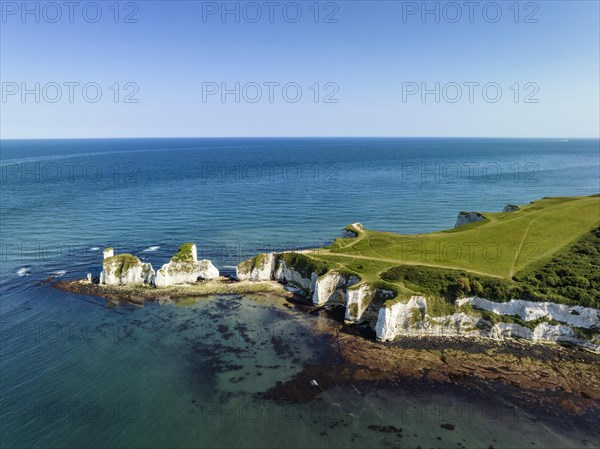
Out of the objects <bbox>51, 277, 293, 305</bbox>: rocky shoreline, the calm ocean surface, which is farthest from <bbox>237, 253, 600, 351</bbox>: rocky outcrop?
<bbox>51, 277, 293, 305</bbox>: rocky shoreline

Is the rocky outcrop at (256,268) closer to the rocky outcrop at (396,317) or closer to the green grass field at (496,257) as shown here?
the green grass field at (496,257)

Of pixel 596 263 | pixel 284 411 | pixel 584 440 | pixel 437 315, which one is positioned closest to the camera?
pixel 584 440

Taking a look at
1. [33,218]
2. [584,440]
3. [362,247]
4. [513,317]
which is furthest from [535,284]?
[33,218]

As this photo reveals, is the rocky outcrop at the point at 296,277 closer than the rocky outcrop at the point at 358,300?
No

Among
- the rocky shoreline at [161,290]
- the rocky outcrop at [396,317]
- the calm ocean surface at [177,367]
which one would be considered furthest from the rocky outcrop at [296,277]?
the rocky outcrop at [396,317]

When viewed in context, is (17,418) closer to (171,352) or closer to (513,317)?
(171,352)

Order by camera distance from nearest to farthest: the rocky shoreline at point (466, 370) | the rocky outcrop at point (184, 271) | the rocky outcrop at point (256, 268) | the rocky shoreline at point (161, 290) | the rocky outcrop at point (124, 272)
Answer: the rocky shoreline at point (466, 370) < the rocky shoreline at point (161, 290) < the rocky outcrop at point (184, 271) < the rocky outcrop at point (124, 272) < the rocky outcrop at point (256, 268)

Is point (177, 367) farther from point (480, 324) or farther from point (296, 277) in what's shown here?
point (480, 324)
